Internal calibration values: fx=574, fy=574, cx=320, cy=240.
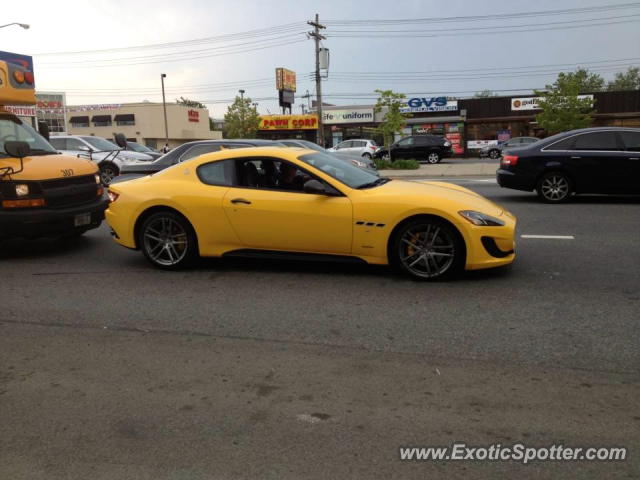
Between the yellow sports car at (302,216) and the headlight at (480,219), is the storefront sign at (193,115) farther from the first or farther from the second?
the headlight at (480,219)

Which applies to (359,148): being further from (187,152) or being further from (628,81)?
(628,81)

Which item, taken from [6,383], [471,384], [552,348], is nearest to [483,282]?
[552,348]

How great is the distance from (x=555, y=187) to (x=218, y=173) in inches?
299

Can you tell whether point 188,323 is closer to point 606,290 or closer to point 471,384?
point 471,384

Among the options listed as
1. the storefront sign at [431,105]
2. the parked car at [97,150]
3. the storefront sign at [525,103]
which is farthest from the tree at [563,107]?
the parked car at [97,150]

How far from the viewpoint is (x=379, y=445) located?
292cm

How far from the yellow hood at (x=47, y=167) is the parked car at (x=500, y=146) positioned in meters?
29.7

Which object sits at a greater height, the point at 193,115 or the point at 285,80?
the point at 285,80

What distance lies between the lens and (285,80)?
61.3 metres

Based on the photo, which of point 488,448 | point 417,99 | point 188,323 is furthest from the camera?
point 417,99

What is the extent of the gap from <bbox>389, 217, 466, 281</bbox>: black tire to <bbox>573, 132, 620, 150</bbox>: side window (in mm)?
6770

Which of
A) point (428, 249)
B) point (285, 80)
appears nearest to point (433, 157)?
point (428, 249)

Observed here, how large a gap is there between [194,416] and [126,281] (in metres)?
3.37

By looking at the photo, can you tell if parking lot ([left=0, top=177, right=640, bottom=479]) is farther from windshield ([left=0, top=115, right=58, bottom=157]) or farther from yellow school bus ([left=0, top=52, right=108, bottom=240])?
windshield ([left=0, top=115, right=58, bottom=157])
